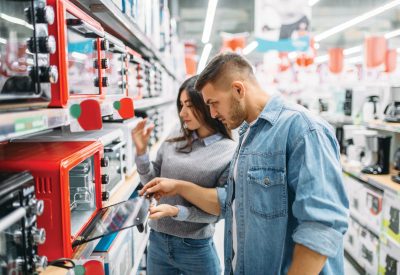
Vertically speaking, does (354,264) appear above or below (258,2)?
below

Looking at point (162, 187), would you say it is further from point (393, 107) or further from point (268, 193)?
point (393, 107)

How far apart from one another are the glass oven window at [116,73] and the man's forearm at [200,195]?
63cm

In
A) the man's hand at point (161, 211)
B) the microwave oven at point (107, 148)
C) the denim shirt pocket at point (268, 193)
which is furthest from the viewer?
the man's hand at point (161, 211)

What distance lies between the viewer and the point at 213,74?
5.42 feet

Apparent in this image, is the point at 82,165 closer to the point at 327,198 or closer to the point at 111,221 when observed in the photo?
the point at 111,221

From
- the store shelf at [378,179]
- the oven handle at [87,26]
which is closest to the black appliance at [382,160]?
the store shelf at [378,179]

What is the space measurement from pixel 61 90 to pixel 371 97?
14.7 ft

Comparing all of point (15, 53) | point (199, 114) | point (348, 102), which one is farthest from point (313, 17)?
point (15, 53)

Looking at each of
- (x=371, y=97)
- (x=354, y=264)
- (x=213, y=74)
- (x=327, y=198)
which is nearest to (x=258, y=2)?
(x=371, y=97)

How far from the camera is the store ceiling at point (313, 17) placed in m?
9.39

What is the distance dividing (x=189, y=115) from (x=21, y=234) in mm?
1481

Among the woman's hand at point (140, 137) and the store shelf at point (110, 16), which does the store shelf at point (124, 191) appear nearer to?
the woman's hand at point (140, 137)

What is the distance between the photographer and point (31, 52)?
92 cm

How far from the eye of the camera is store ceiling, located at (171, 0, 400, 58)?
370 inches
